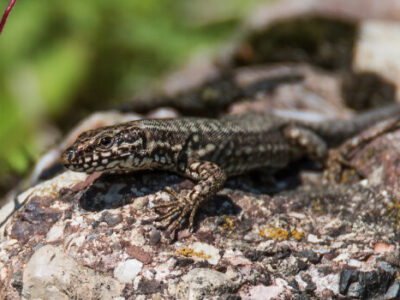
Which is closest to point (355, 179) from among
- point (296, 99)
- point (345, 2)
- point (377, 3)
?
point (296, 99)

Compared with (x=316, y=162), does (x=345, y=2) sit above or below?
above

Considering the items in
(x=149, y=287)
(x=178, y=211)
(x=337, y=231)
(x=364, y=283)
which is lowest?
(x=364, y=283)

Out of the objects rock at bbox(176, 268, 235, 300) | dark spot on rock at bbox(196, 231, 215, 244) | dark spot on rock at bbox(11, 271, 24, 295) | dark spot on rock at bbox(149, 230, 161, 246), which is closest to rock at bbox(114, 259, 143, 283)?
dark spot on rock at bbox(149, 230, 161, 246)

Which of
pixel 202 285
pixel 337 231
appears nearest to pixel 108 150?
pixel 202 285

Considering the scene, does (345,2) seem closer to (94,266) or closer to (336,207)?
(336,207)

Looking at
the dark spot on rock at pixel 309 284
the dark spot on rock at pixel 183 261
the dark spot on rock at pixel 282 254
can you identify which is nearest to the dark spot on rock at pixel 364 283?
the dark spot on rock at pixel 309 284

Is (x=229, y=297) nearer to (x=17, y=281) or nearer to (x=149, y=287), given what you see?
(x=149, y=287)

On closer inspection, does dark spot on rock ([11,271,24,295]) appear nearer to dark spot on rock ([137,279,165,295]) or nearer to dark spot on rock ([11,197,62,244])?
dark spot on rock ([11,197,62,244])
